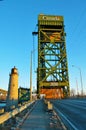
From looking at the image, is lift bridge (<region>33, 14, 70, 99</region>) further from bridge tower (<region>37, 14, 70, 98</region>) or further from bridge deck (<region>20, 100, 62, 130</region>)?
bridge deck (<region>20, 100, 62, 130</region>)

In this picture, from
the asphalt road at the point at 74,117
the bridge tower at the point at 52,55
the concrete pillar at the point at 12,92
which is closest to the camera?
the asphalt road at the point at 74,117

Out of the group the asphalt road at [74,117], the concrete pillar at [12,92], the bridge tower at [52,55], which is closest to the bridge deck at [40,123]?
the asphalt road at [74,117]

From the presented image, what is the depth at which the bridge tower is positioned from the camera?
11612 cm

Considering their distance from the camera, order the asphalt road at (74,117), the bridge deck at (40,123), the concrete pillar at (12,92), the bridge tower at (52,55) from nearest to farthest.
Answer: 1. the bridge deck at (40,123)
2. the asphalt road at (74,117)
3. the concrete pillar at (12,92)
4. the bridge tower at (52,55)

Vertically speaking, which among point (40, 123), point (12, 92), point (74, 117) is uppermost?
point (12, 92)

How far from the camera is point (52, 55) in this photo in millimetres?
121000

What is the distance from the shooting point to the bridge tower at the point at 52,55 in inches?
4572

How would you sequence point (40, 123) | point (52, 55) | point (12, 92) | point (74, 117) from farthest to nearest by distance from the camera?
point (52, 55), point (12, 92), point (74, 117), point (40, 123)

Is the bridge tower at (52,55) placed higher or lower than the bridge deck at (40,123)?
higher

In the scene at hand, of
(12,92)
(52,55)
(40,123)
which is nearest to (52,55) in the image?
(52,55)

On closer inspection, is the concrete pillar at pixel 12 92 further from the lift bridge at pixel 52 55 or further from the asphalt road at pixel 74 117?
the lift bridge at pixel 52 55

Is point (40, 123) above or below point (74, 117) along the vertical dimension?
Answer: below

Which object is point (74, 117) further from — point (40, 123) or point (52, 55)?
point (52, 55)

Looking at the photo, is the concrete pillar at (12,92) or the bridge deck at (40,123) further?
the concrete pillar at (12,92)
